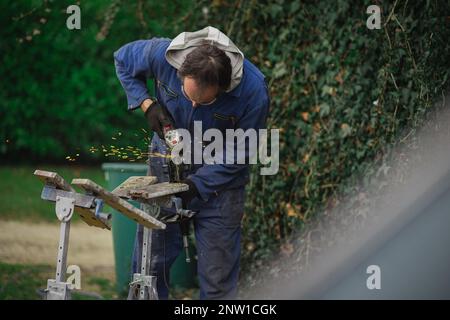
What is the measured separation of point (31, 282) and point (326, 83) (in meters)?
2.84

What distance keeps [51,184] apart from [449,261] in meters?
2.38

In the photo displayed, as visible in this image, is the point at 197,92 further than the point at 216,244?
No

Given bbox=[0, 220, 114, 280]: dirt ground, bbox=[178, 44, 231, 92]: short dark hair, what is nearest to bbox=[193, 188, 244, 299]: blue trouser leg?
bbox=[178, 44, 231, 92]: short dark hair

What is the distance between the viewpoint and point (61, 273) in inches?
166

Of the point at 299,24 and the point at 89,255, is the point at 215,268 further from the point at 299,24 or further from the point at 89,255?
the point at 89,255

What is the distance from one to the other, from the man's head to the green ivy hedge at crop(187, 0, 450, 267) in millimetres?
1453

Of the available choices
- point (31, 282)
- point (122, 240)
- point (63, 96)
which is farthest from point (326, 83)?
point (63, 96)

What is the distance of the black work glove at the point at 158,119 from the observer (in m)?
5.02

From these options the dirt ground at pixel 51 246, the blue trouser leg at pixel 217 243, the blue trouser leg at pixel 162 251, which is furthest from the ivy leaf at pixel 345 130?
the dirt ground at pixel 51 246

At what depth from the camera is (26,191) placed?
10.6 meters

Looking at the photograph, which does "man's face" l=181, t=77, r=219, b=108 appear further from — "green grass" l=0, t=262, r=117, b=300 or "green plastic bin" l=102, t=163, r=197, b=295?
"green grass" l=0, t=262, r=117, b=300

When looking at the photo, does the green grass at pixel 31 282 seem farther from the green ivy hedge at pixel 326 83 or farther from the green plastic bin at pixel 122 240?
the green ivy hedge at pixel 326 83

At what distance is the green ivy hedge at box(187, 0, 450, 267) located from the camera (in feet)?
18.5

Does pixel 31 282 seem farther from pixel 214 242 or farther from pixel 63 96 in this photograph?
pixel 63 96
